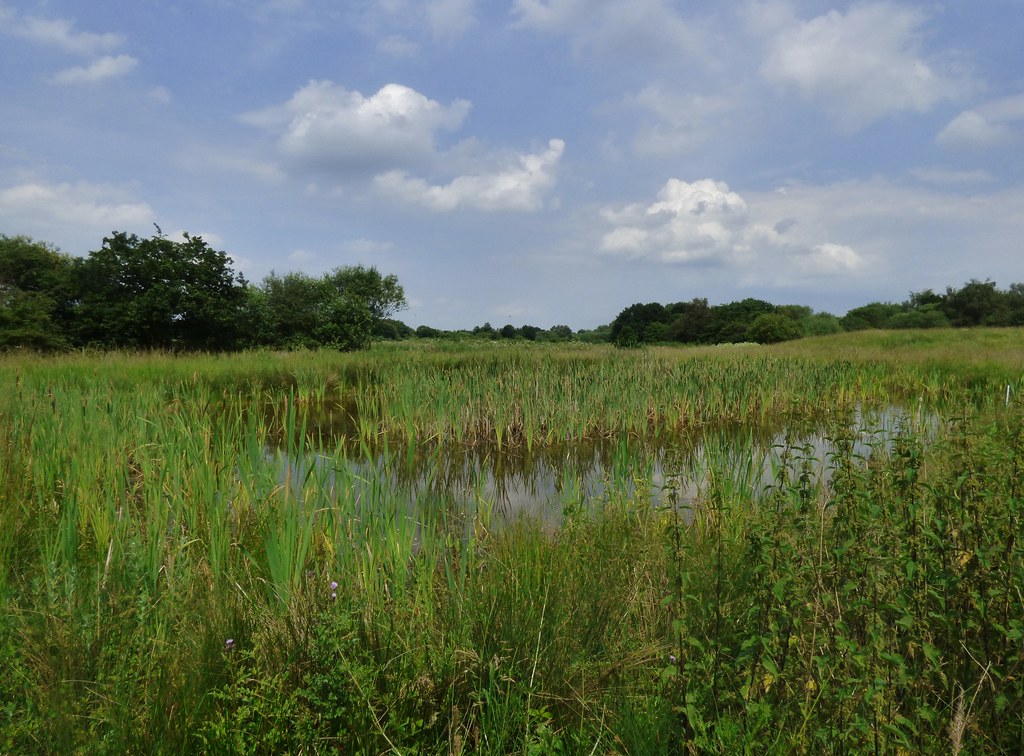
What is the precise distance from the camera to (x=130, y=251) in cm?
2589

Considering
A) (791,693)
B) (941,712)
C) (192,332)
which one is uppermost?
(192,332)

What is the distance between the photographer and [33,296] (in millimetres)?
26953

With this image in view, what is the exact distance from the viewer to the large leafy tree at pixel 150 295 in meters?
25.3

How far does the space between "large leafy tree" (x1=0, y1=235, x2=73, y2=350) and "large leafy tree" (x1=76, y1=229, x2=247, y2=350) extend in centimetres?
109

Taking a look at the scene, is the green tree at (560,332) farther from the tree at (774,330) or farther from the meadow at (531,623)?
the meadow at (531,623)

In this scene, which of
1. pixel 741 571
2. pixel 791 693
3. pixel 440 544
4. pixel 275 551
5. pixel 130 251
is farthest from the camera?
pixel 130 251

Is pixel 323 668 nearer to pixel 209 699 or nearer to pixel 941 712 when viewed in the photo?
pixel 209 699

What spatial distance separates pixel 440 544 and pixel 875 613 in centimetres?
203

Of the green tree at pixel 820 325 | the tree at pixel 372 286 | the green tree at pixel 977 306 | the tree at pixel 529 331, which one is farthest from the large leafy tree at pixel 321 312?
the green tree at pixel 977 306

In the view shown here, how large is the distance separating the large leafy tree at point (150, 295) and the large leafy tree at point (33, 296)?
1.09 m

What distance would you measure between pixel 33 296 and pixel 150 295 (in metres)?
6.90

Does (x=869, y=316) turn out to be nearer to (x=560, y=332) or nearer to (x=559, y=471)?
(x=560, y=332)

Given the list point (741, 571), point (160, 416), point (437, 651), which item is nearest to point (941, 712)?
point (741, 571)

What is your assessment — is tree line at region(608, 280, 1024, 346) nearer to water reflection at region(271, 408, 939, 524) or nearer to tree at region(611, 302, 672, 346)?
tree at region(611, 302, 672, 346)
